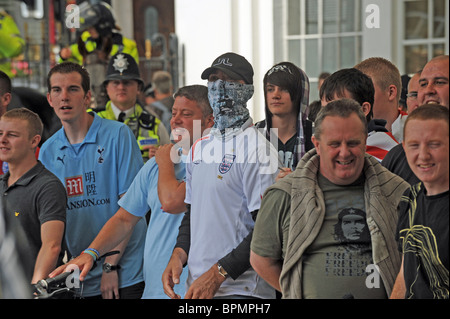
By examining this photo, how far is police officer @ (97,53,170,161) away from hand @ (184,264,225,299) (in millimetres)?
1664

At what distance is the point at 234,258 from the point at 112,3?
8050mm

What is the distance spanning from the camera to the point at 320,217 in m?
2.12

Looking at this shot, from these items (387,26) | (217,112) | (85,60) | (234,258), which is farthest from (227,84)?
(387,26)

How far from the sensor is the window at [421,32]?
17.5ft

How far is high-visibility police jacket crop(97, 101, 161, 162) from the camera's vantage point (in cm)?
399

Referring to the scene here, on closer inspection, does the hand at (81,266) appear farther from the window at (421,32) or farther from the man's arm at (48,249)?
the window at (421,32)

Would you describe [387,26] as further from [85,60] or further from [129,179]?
[129,179]

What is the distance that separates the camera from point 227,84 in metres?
2.54

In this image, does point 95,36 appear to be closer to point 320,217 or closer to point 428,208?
point 320,217

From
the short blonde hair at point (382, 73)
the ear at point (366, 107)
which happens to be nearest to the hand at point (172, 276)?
the ear at point (366, 107)

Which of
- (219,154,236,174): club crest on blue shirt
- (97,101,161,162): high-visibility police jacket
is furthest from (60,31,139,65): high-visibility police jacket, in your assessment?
(219,154,236,174): club crest on blue shirt

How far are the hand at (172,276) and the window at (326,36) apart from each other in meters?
3.10

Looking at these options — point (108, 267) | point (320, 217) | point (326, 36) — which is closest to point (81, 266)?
point (108, 267)

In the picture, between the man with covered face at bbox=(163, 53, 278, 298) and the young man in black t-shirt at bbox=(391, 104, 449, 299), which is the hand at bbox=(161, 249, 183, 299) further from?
the young man in black t-shirt at bbox=(391, 104, 449, 299)
